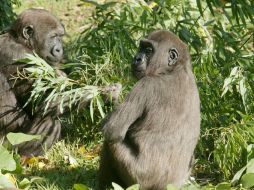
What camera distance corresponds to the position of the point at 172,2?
34.0ft

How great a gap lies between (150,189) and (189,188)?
2.02ft

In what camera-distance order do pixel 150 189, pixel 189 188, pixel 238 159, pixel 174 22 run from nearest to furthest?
pixel 189 188, pixel 150 189, pixel 238 159, pixel 174 22

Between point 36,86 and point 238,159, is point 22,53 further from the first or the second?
point 238,159

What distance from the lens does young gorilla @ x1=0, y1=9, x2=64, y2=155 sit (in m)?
9.41

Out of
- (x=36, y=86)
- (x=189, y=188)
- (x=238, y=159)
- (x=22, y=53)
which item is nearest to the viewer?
(x=189, y=188)

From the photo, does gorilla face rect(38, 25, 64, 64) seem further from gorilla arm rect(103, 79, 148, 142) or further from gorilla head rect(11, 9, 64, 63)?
gorilla arm rect(103, 79, 148, 142)

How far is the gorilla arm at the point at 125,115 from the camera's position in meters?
7.52

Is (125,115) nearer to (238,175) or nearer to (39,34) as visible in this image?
(238,175)

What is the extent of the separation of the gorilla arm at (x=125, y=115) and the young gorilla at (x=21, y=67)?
199 centimetres

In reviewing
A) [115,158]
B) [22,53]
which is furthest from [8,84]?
[115,158]

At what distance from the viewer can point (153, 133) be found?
763 cm

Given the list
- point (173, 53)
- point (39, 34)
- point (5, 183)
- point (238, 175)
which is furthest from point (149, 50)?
point (5, 183)

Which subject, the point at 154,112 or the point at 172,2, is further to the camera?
the point at 172,2

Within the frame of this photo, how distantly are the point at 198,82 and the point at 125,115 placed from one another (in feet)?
6.40
